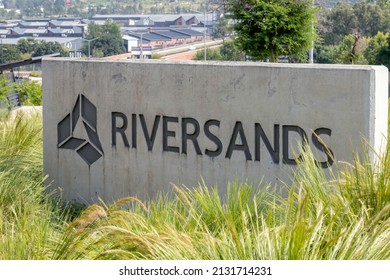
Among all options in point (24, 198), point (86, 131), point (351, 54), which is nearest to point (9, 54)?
point (351, 54)

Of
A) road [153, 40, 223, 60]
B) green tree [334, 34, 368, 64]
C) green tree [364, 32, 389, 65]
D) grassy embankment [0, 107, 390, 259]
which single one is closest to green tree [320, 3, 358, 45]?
road [153, 40, 223, 60]

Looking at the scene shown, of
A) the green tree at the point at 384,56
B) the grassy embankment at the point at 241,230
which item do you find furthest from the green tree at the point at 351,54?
the grassy embankment at the point at 241,230

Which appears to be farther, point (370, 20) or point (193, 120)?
point (370, 20)

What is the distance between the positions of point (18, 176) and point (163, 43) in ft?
302

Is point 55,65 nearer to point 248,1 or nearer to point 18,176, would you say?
point 18,176

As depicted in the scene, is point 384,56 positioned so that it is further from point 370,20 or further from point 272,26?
point 370,20

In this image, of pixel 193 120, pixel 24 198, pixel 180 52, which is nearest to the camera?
pixel 24 198

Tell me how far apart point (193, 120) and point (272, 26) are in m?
13.0

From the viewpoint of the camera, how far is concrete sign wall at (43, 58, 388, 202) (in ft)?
26.3

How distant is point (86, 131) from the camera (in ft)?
33.0

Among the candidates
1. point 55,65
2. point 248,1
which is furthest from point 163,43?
point 55,65

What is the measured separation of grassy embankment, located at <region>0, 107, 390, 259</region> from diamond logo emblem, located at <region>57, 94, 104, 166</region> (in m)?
2.50

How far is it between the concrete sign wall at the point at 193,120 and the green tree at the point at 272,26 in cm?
1180
